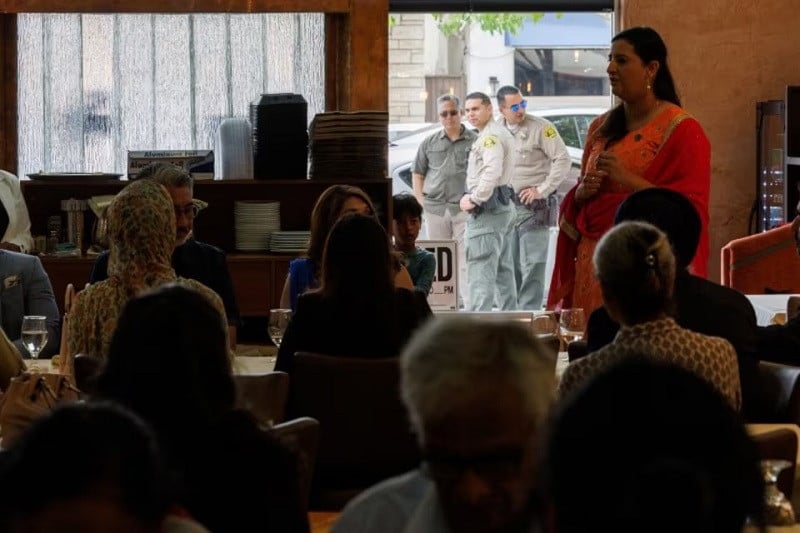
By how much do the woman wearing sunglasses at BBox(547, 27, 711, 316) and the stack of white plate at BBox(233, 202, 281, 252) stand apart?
230 cm

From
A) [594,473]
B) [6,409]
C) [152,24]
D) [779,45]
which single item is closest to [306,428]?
[6,409]

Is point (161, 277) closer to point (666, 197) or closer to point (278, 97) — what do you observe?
point (666, 197)

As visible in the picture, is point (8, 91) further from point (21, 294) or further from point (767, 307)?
point (767, 307)

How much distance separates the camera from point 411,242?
23.6 feet

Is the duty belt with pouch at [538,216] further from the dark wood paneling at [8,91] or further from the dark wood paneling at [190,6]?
the dark wood paneling at [8,91]

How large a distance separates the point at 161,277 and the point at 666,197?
1402 millimetres

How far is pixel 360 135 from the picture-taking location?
763 centimetres

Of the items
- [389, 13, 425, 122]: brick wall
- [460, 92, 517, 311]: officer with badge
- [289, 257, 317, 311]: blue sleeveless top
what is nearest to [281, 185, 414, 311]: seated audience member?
[289, 257, 317, 311]: blue sleeveless top

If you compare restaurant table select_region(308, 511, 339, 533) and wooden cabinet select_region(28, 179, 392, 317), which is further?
wooden cabinet select_region(28, 179, 392, 317)

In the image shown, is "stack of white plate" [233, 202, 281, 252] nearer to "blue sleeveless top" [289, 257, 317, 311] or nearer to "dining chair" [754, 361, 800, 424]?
"blue sleeveless top" [289, 257, 317, 311]

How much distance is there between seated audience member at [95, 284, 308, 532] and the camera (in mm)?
2455

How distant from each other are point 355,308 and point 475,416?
229cm

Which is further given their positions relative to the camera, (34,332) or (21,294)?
(21,294)

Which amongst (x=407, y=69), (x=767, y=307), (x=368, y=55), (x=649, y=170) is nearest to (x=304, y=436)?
(x=649, y=170)
